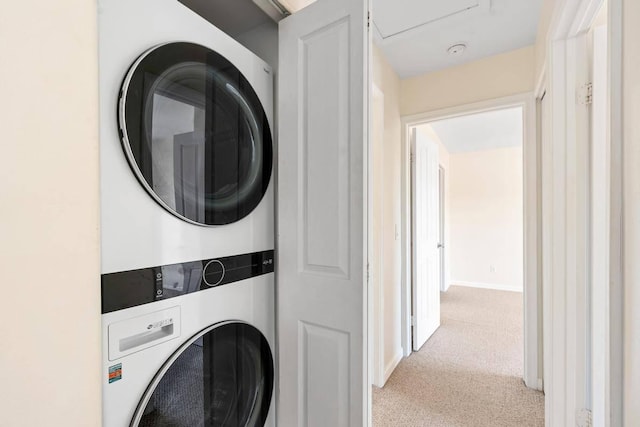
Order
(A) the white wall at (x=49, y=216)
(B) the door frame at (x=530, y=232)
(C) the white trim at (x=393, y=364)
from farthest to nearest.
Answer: (C) the white trim at (x=393, y=364)
(B) the door frame at (x=530, y=232)
(A) the white wall at (x=49, y=216)

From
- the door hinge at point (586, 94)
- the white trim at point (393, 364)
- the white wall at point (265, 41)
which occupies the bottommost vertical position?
the white trim at point (393, 364)

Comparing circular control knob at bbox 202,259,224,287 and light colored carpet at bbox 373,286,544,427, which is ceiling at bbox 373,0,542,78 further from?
light colored carpet at bbox 373,286,544,427

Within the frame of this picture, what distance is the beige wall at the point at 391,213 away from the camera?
7.28ft

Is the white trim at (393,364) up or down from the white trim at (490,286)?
up

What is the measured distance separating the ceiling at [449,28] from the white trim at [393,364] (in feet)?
7.81

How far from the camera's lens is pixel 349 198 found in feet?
3.06

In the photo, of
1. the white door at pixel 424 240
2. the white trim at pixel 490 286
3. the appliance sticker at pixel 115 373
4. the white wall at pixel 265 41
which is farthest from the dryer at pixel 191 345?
the white trim at pixel 490 286

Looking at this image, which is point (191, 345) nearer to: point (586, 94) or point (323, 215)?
point (323, 215)

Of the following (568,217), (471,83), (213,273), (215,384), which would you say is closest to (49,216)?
(213,273)

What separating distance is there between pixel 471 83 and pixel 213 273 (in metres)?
2.39

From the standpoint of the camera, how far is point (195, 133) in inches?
32.8

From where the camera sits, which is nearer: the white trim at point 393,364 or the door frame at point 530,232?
the door frame at point 530,232

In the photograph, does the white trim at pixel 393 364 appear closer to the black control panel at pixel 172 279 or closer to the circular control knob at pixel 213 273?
the black control panel at pixel 172 279

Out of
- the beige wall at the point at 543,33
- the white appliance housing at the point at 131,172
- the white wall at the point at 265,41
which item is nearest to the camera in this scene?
the white appliance housing at the point at 131,172
